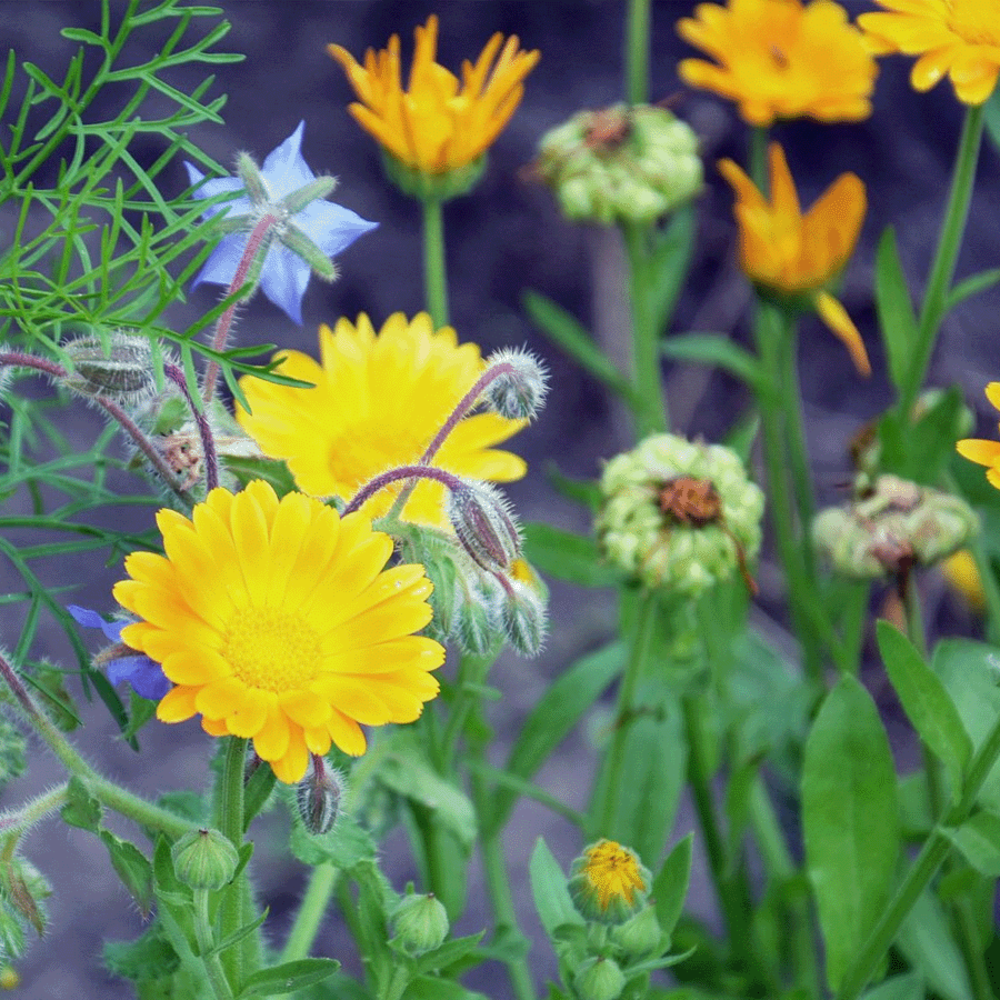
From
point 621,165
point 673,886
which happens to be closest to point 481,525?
point 673,886

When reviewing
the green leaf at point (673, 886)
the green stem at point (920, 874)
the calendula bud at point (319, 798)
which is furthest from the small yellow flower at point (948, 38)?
the calendula bud at point (319, 798)

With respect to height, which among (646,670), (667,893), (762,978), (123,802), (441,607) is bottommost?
(762,978)

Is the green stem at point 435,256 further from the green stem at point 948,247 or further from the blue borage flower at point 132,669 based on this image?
the blue borage flower at point 132,669

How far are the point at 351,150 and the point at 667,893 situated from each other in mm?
1939

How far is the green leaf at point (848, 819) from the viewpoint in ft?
4.42

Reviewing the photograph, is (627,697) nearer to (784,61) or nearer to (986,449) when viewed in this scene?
(986,449)

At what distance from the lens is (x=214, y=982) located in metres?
0.98

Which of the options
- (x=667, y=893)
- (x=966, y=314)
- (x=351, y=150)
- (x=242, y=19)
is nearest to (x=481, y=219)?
(x=351, y=150)

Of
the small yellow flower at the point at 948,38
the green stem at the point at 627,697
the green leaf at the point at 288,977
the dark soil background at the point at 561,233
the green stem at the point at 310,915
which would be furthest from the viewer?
the dark soil background at the point at 561,233

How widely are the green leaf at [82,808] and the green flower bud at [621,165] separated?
1.04 metres

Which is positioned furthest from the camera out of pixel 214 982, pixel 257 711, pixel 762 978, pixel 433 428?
pixel 762 978

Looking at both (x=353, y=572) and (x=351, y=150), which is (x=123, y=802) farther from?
(x=351, y=150)

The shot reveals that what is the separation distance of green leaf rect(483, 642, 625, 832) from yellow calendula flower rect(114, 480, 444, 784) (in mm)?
744

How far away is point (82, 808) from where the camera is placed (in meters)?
0.96
